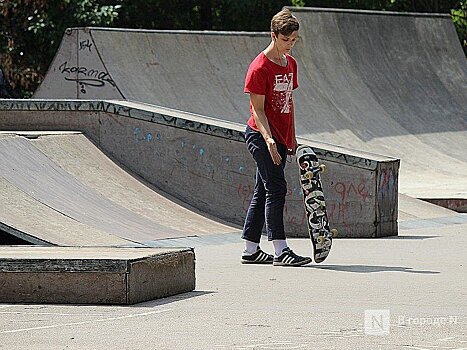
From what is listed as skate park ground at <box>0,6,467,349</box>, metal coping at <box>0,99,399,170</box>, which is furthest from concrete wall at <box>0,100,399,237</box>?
skate park ground at <box>0,6,467,349</box>

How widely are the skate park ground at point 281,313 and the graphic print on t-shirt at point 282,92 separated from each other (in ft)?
3.71

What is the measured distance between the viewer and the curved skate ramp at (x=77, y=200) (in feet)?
29.5

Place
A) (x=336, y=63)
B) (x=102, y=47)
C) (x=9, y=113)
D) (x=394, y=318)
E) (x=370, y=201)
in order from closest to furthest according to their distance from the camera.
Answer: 1. (x=394, y=318)
2. (x=370, y=201)
3. (x=9, y=113)
4. (x=102, y=47)
5. (x=336, y=63)

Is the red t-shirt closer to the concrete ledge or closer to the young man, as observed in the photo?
the young man

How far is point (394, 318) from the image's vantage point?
18.7 ft

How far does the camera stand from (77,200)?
395 inches

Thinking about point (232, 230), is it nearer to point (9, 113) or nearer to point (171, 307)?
point (9, 113)

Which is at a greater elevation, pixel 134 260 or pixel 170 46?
pixel 170 46

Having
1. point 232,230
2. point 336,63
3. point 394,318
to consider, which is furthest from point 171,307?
point 336,63

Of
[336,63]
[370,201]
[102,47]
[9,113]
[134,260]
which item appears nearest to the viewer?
[134,260]

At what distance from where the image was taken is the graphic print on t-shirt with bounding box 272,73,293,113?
26.0 feet

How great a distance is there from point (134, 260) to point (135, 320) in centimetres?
51

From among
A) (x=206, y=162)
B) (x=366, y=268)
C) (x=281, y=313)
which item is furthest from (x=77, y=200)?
(x=281, y=313)

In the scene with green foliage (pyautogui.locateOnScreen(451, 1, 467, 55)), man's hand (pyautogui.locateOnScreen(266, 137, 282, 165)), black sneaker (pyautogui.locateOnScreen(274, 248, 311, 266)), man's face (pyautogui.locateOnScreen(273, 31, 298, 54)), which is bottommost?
black sneaker (pyautogui.locateOnScreen(274, 248, 311, 266))
